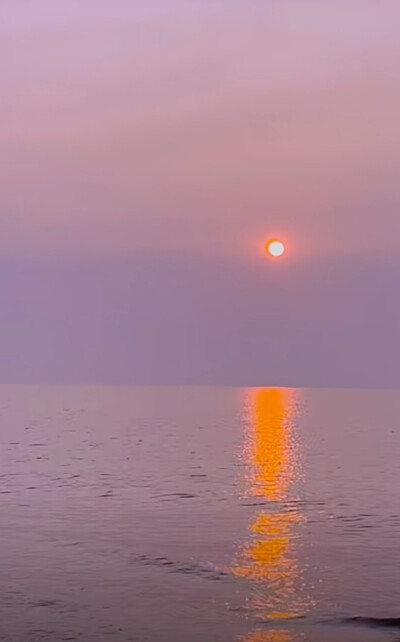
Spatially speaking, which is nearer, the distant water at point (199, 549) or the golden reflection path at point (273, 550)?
the distant water at point (199, 549)

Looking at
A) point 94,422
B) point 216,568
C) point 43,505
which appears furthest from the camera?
point 94,422

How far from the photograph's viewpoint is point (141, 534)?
172 ft

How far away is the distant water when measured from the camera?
32688 mm

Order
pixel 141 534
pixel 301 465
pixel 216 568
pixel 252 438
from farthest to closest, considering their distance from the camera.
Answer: pixel 252 438 < pixel 301 465 < pixel 141 534 < pixel 216 568

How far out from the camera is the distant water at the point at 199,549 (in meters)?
32.7

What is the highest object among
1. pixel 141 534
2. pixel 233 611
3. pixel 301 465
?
pixel 301 465

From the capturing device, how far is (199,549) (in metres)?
47.7

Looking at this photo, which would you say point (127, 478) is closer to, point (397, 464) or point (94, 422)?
point (397, 464)

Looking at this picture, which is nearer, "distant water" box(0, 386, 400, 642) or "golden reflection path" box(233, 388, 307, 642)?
"distant water" box(0, 386, 400, 642)

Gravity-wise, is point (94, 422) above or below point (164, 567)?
above

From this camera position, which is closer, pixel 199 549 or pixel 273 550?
pixel 199 549

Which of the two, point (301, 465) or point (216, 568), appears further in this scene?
point (301, 465)

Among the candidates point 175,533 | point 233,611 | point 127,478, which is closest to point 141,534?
point 175,533

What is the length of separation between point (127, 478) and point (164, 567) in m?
43.6
